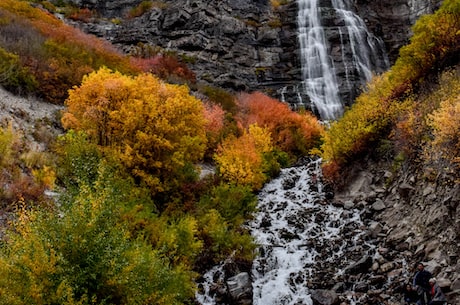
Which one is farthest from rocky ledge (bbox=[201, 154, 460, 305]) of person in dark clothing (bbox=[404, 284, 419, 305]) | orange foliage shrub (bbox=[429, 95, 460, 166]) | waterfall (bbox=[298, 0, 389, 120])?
waterfall (bbox=[298, 0, 389, 120])

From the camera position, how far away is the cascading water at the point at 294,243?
1545cm

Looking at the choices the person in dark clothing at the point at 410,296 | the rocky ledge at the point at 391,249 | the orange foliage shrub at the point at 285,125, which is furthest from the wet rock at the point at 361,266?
the orange foliage shrub at the point at 285,125

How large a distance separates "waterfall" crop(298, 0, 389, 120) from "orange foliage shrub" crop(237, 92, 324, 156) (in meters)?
9.05

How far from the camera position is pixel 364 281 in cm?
1424

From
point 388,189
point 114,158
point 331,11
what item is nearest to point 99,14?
point 331,11

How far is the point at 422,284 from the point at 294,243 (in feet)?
23.4

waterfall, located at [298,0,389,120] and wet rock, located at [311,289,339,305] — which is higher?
waterfall, located at [298,0,389,120]

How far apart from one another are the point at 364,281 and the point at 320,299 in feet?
5.74

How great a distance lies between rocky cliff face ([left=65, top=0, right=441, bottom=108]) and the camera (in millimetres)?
47781

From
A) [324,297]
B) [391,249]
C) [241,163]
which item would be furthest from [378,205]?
[241,163]

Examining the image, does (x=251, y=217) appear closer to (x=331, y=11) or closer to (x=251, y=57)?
(x=251, y=57)

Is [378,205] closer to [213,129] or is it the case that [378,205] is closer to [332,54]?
[213,129]

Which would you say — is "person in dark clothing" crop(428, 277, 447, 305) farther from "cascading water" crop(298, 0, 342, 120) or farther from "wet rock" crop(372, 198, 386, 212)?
"cascading water" crop(298, 0, 342, 120)

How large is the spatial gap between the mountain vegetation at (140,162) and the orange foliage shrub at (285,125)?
157 inches
